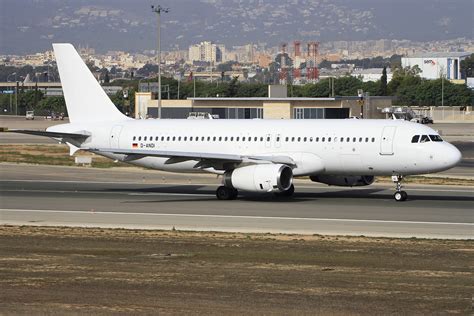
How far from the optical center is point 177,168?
1818 inches

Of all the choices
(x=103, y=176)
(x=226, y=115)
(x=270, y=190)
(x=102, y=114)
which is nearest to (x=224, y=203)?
(x=270, y=190)

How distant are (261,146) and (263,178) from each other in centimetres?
338

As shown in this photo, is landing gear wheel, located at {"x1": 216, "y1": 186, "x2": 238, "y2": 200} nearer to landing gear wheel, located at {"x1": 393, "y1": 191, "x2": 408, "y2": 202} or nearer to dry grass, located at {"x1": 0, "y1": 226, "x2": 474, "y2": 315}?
landing gear wheel, located at {"x1": 393, "y1": 191, "x2": 408, "y2": 202}

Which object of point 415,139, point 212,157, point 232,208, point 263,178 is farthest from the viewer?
point 212,157

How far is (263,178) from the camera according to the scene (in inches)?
1644

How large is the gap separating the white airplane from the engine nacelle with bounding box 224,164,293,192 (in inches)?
1.5

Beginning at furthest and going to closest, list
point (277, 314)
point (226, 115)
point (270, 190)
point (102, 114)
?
point (226, 115) < point (102, 114) < point (270, 190) < point (277, 314)

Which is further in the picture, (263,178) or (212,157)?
(212,157)

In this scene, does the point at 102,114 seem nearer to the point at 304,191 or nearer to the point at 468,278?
the point at 304,191

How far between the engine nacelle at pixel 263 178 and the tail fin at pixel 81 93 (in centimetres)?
920

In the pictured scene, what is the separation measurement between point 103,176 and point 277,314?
38.2 m

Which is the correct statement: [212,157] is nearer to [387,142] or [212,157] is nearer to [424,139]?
[387,142]

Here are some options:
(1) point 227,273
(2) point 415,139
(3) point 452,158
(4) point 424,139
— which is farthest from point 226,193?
(1) point 227,273

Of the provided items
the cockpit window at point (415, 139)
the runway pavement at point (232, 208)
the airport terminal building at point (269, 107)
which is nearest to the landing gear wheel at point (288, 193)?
the runway pavement at point (232, 208)
